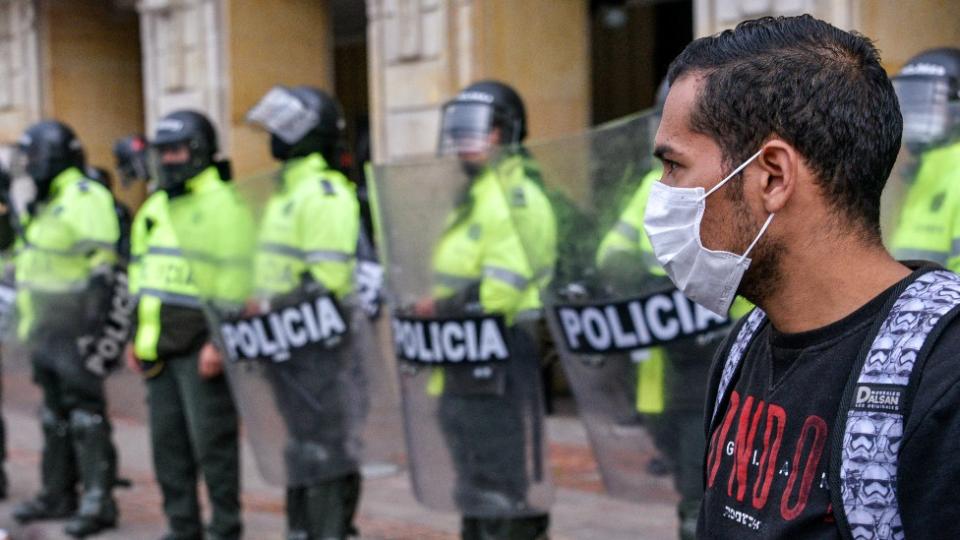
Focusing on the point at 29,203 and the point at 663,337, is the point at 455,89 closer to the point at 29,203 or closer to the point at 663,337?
the point at 29,203

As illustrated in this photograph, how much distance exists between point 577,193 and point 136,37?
1105cm

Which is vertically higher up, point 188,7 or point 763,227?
point 188,7

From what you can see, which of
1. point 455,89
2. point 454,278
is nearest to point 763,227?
point 454,278

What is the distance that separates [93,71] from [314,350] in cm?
998

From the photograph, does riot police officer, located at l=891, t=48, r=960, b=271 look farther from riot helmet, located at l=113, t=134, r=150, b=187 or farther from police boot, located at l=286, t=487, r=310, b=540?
riot helmet, located at l=113, t=134, r=150, b=187

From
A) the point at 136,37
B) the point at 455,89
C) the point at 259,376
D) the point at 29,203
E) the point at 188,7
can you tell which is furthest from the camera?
the point at 136,37

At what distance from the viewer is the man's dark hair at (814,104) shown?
1.56m

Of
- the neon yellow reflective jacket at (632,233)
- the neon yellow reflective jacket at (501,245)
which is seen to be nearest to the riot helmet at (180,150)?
the neon yellow reflective jacket at (501,245)

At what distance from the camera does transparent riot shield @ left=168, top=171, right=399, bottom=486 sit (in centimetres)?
507

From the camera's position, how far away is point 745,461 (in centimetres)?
169

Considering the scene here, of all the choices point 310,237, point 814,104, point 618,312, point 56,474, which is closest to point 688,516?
point 618,312

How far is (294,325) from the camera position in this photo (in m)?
5.06

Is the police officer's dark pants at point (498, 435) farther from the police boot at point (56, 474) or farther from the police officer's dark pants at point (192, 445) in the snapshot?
the police boot at point (56, 474)

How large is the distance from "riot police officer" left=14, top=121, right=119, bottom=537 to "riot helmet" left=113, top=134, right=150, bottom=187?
1.71m
